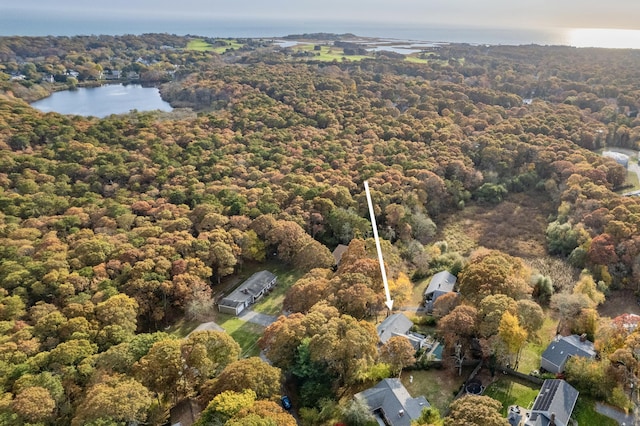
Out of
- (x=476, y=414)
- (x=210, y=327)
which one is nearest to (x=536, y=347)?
(x=476, y=414)

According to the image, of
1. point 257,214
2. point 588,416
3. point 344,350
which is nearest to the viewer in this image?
point 588,416

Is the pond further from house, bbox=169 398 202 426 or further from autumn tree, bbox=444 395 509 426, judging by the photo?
autumn tree, bbox=444 395 509 426

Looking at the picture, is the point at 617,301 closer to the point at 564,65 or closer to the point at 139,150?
the point at 139,150

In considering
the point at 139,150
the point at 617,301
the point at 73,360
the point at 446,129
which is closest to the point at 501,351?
the point at 617,301

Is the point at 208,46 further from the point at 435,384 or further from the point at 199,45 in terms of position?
the point at 435,384

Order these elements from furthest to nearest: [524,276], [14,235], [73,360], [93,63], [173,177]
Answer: [93,63], [173,177], [14,235], [524,276], [73,360]
